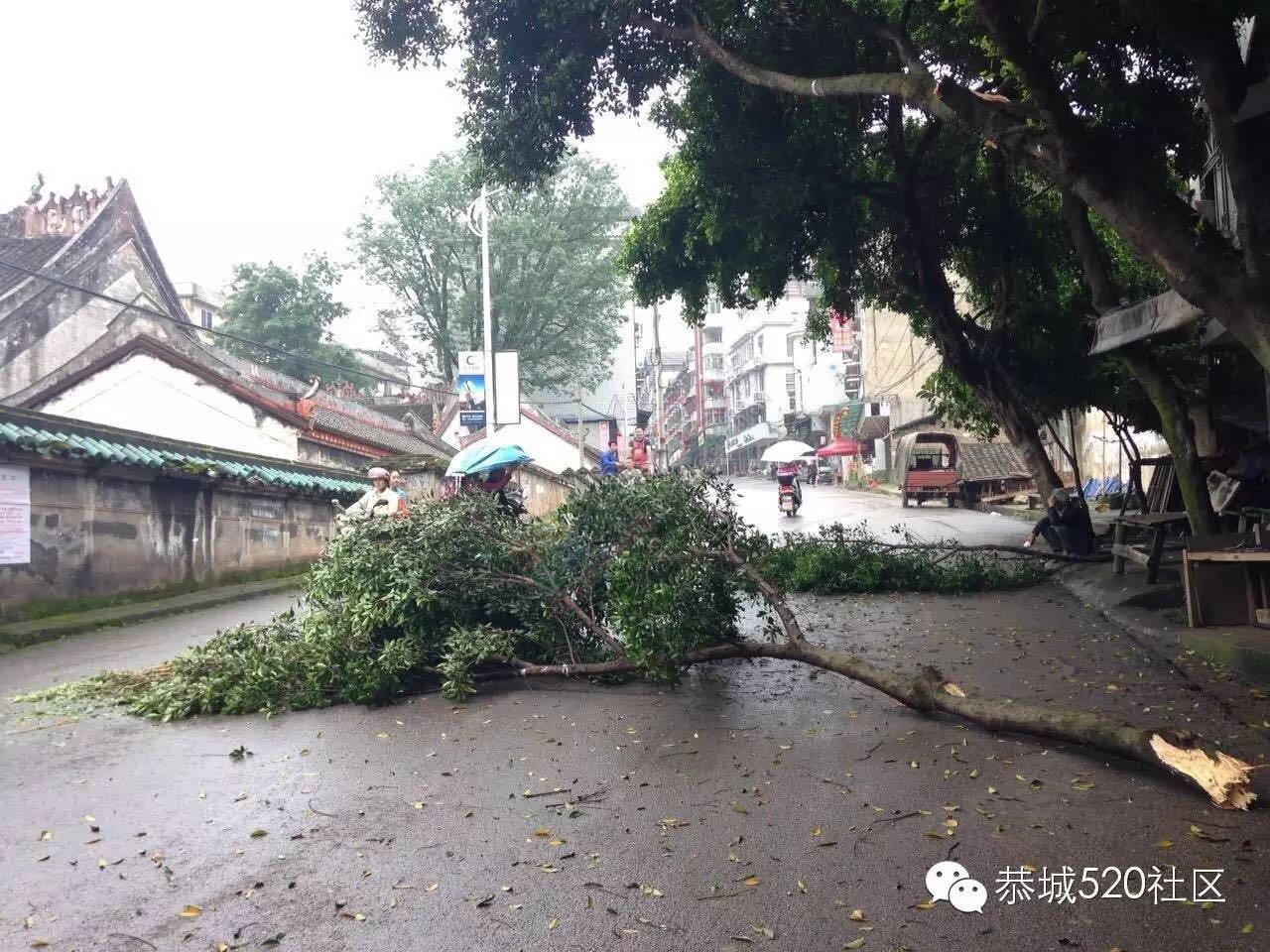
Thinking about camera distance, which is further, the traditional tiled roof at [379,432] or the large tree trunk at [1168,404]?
the traditional tiled roof at [379,432]

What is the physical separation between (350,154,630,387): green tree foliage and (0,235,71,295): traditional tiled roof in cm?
1588

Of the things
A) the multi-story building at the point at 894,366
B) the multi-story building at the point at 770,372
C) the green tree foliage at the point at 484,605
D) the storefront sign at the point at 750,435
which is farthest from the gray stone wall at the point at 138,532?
the storefront sign at the point at 750,435

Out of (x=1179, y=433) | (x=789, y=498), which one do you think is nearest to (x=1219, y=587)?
(x=1179, y=433)

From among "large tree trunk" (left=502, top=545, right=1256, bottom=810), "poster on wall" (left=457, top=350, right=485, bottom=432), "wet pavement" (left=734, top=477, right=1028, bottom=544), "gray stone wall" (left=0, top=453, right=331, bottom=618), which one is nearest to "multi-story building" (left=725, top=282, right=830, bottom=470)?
"wet pavement" (left=734, top=477, right=1028, bottom=544)

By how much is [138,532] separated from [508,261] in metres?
28.0

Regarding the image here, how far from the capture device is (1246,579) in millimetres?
7645

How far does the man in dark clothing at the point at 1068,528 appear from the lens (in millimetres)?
12938

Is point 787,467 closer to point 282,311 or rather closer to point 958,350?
point 958,350

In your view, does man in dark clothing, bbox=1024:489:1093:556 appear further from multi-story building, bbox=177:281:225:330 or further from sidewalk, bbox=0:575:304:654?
multi-story building, bbox=177:281:225:330

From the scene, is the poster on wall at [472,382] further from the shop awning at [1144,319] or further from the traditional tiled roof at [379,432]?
the shop awning at [1144,319]

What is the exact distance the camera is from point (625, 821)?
436 centimetres

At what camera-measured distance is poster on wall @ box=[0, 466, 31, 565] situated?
38.7 feet

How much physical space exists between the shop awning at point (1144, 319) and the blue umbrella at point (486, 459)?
237 inches

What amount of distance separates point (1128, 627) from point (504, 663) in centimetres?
557
